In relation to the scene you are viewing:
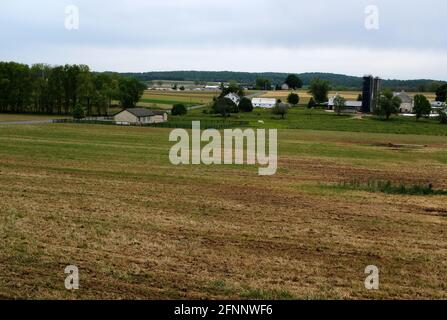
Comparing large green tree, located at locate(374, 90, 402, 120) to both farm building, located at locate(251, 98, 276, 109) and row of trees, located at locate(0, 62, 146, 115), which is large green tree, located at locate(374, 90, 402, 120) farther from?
row of trees, located at locate(0, 62, 146, 115)

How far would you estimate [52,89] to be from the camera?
102m

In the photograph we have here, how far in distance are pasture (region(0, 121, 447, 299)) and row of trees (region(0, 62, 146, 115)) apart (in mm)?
66930

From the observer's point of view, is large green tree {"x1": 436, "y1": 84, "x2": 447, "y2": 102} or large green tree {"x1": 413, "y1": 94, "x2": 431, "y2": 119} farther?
large green tree {"x1": 436, "y1": 84, "x2": 447, "y2": 102}

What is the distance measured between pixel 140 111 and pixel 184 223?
226 ft

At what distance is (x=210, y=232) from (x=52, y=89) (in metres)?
90.5

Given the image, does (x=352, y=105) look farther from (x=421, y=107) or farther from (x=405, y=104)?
(x=421, y=107)

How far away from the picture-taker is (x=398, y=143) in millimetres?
59031

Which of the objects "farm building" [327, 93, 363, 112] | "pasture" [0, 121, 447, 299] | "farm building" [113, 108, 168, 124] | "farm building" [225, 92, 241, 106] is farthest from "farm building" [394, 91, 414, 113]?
"pasture" [0, 121, 447, 299]

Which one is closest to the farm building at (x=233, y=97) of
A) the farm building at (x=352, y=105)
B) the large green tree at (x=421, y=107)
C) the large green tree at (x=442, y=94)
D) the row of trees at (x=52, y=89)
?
the farm building at (x=352, y=105)

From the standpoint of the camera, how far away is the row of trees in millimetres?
99062

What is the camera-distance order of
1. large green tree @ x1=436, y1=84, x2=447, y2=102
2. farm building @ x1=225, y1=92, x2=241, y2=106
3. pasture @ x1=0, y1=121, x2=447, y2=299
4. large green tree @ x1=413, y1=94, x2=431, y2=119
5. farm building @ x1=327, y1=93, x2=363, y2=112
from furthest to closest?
1. large green tree @ x1=436, y1=84, x2=447, y2=102
2. farm building @ x1=327, y1=93, x2=363, y2=112
3. farm building @ x1=225, y1=92, x2=241, y2=106
4. large green tree @ x1=413, y1=94, x2=431, y2=119
5. pasture @ x1=0, y1=121, x2=447, y2=299

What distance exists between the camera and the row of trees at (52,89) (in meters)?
99.1

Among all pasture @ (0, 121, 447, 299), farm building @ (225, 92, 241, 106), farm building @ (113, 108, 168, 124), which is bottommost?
pasture @ (0, 121, 447, 299)

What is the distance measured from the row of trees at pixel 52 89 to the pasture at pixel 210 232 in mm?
66930
